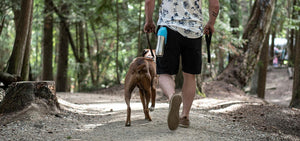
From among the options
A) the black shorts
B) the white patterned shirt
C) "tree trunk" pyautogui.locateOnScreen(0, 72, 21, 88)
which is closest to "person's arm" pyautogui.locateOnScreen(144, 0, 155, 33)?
the white patterned shirt

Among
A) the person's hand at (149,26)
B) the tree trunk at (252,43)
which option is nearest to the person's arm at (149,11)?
the person's hand at (149,26)

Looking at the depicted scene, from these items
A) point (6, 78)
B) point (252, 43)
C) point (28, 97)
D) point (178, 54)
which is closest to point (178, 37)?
point (178, 54)

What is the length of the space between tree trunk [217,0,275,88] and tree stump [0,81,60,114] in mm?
9111

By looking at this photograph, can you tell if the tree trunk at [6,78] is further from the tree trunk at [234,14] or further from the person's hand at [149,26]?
the tree trunk at [234,14]

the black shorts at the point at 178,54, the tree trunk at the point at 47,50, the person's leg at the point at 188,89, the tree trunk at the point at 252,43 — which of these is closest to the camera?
the black shorts at the point at 178,54

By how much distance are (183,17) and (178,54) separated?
0.54 metres

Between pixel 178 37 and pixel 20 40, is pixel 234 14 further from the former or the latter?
pixel 178 37

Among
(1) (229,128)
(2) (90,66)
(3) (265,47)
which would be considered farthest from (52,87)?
(3) (265,47)

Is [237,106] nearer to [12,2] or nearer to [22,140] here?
[22,140]

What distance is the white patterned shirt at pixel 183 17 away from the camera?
4.53m

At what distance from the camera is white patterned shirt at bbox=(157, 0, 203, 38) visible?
453 cm

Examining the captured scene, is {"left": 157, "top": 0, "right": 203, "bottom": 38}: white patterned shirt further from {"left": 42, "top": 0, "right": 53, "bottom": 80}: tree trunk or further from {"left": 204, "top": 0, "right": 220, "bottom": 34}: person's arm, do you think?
{"left": 42, "top": 0, "right": 53, "bottom": 80}: tree trunk

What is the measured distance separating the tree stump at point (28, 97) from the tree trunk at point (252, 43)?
9111mm

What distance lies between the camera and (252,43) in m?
13.5
